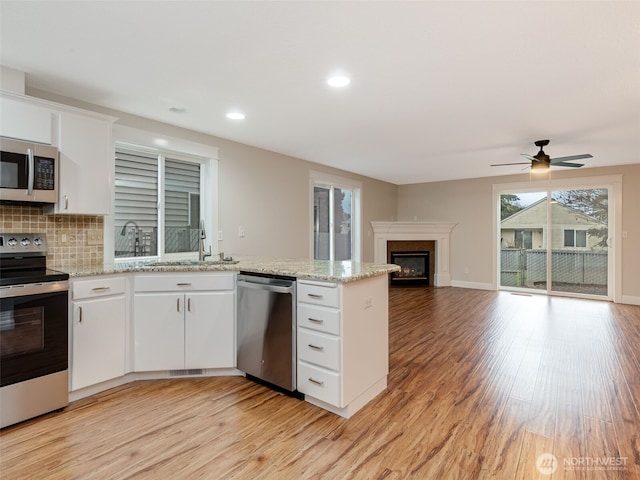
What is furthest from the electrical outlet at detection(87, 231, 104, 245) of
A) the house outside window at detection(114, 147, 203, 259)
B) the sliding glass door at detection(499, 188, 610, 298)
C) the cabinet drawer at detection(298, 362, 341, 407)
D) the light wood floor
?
the sliding glass door at detection(499, 188, 610, 298)

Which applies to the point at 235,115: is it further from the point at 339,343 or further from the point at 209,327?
the point at 339,343

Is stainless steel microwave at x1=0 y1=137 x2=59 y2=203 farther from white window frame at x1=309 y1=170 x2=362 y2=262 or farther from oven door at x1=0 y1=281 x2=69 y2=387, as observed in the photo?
white window frame at x1=309 y1=170 x2=362 y2=262

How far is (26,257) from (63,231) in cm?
34

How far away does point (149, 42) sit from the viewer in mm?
2053

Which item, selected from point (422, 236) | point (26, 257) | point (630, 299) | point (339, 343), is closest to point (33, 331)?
point (26, 257)

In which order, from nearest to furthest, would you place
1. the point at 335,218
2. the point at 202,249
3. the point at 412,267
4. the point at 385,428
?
1. the point at 385,428
2. the point at 202,249
3. the point at 335,218
4. the point at 412,267

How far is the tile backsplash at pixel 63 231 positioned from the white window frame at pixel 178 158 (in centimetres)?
10

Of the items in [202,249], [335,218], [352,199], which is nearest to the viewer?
[202,249]

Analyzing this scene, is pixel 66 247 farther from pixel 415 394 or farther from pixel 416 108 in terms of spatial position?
pixel 416 108

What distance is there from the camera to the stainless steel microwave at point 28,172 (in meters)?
2.26

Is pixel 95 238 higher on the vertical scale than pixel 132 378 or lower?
higher

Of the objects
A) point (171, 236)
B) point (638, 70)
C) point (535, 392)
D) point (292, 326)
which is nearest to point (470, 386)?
point (535, 392)

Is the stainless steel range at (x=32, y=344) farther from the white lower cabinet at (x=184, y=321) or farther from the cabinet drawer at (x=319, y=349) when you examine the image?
the cabinet drawer at (x=319, y=349)

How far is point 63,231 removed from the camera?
281 centimetres
